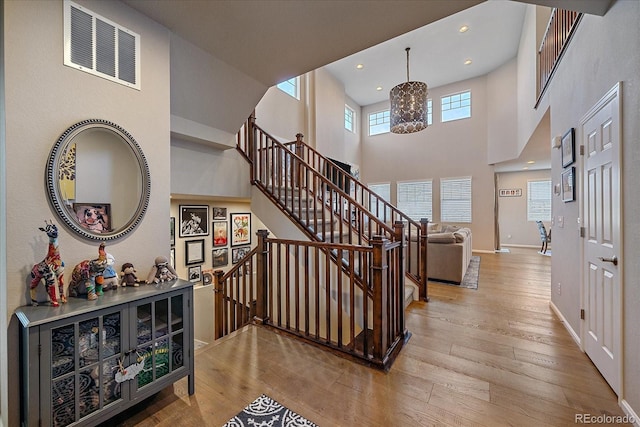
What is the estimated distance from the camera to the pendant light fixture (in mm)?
5398

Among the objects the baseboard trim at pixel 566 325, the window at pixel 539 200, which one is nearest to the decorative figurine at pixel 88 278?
the baseboard trim at pixel 566 325

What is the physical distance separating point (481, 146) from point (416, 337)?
6899 mm

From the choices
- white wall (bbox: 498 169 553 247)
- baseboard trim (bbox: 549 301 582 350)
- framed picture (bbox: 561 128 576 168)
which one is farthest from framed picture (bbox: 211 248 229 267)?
white wall (bbox: 498 169 553 247)

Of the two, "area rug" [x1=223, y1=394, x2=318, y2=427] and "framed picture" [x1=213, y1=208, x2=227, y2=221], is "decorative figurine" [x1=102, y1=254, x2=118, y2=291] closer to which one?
"area rug" [x1=223, y1=394, x2=318, y2=427]

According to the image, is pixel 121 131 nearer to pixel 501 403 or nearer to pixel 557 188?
pixel 501 403

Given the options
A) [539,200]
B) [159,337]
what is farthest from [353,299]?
[539,200]

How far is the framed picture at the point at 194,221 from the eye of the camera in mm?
4480

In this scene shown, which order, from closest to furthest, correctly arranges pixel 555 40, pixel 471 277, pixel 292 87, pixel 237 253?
pixel 555 40 → pixel 471 277 → pixel 237 253 → pixel 292 87

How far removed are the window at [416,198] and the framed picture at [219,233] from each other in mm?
5902

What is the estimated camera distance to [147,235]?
197 centimetres

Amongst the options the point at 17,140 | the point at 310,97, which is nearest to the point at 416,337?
the point at 17,140

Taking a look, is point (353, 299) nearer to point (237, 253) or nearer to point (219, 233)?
point (219, 233)

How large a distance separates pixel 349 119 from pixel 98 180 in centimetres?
821

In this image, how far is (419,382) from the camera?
1.97 meters
